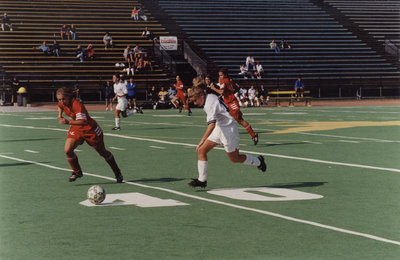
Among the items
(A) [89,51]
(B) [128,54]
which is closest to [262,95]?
(B) [128,54]

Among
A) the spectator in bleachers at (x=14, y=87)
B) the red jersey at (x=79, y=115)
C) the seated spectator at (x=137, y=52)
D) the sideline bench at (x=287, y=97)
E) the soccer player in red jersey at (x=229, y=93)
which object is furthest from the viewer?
the seated spectator at (x=137, y=52)

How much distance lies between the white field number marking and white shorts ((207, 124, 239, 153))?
2.03 feet

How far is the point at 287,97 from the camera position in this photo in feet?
161

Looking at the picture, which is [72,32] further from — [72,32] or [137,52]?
[137,52]

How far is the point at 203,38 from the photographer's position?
52.5m

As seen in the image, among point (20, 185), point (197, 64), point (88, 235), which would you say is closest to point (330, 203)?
point (88, 235)

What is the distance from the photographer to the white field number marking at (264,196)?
977 cm

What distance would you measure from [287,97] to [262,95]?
3665 millimetres

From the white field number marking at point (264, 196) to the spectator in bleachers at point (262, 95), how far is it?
115ft

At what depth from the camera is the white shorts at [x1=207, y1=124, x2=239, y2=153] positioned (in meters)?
10.6

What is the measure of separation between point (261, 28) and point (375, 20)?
1039 centimetres

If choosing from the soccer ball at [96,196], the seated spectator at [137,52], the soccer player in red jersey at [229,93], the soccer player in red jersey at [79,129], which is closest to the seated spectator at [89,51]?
the seated spectator at [137,52]

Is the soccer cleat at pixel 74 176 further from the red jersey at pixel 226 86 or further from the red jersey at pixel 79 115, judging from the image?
the red jersey at pixel 226 86

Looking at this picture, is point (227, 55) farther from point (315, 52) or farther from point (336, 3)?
point (336, 3)
